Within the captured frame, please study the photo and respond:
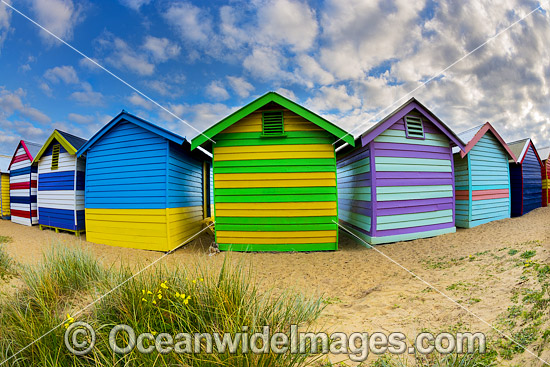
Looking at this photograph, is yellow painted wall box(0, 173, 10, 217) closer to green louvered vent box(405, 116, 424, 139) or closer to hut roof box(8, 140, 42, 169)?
hut roof box(8, 140, 42, 169)

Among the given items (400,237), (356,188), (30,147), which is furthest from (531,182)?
(30,147)

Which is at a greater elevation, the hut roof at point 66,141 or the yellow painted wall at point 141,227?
the hut roof at point 66,141

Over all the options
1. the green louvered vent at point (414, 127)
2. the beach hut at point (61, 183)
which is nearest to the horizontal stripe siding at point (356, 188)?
the green louvered vent at point (414, 127)

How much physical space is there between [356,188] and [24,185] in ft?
56.0

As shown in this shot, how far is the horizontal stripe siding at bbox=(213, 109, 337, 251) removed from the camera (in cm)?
694

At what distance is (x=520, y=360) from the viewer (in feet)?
Result: 5.92

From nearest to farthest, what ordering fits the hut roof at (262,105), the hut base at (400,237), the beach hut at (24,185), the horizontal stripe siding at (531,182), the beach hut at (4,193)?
the hut roof at (262,105) < the hut base at (400,237) < the horizontal stripe siding at (531,182) < the beach hut at (24,185) < the beach hut at (4,193)

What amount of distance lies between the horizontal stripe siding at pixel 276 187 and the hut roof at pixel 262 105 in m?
0.28

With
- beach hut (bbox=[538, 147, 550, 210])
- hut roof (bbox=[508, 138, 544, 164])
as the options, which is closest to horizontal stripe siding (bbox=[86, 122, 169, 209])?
hut roof (bbox=[508, 138, 544, 164])

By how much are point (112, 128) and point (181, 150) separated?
7.93ft

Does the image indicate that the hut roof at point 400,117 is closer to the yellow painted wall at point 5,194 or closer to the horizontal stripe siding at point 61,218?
the horizontal stripe siding at point 61,218

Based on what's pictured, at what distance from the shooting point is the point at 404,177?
24.8 ft

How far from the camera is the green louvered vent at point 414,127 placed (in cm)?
784

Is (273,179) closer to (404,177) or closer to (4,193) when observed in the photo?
(404,177)
